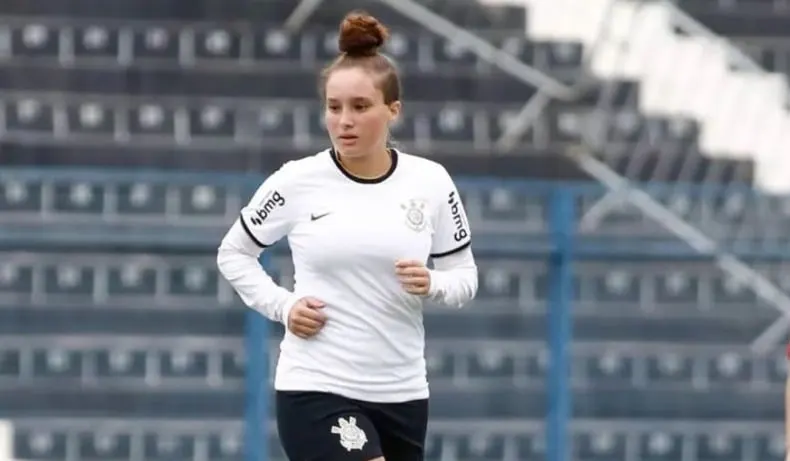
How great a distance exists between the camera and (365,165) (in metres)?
4.54

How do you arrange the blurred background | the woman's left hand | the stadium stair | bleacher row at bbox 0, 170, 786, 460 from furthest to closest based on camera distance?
the stadium stair
the blurred background
bleacher row at bbox 0, 170, 786, 460
the woman's left hand

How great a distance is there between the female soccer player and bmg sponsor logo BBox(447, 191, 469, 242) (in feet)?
0.08

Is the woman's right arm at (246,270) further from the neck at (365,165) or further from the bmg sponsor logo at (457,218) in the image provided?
the bmg sponsor logo at (457,218)

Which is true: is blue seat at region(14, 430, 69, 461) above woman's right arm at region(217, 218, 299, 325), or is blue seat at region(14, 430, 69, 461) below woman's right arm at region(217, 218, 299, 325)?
below

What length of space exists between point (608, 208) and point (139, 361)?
2.06 m

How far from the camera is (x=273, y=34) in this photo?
1103cm

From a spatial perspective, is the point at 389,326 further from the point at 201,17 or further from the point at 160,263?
the point at 201,17

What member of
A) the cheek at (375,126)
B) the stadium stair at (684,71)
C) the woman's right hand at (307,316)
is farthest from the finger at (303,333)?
the stadium stair at (684,71)

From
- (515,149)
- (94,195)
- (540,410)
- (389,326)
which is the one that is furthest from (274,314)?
(515,149)

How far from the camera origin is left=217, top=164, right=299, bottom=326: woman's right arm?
4.55 metres

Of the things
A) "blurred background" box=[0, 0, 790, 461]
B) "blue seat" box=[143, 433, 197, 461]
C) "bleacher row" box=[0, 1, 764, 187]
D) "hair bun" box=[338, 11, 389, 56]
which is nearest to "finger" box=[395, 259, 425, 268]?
"hair bun" box=[338, 11, 389, 56]

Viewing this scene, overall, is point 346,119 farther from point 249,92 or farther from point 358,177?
point 249,92

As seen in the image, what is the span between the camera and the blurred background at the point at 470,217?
7.62 metres

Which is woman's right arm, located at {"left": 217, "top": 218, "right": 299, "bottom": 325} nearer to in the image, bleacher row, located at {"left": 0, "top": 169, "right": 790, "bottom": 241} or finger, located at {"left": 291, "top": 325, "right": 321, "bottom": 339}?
finger, located at {"left": 291, "top": 325, "right": 321, "bottom": 339}
